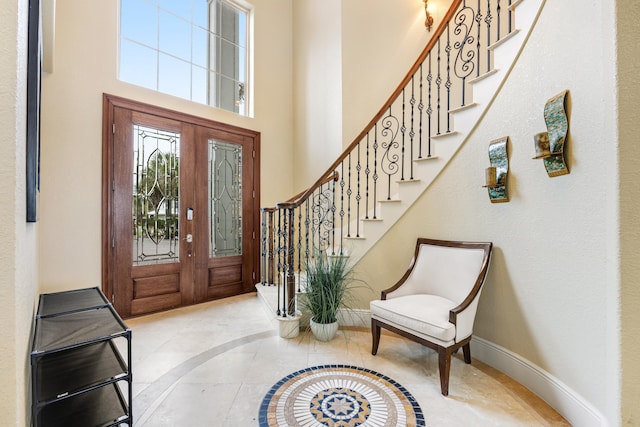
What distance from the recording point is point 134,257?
11.0 ft

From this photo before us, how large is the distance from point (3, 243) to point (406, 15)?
4.76m

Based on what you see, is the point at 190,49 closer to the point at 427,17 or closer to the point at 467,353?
the point at 427,17

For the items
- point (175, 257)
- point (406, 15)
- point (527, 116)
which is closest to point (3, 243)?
point (527, 116)

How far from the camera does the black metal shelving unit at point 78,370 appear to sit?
1.21 metres

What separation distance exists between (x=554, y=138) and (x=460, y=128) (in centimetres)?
88

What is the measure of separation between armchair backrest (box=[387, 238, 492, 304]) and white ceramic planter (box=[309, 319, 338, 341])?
0.62 meters

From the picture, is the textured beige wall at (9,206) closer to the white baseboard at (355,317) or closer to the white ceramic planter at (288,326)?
the white ceramic planter at (288,326)

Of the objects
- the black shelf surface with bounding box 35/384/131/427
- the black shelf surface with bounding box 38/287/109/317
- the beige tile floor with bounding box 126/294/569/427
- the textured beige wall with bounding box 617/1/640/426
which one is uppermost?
the textured beige wall with bounding box 617/1/640/426

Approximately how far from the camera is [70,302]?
77.0 inches

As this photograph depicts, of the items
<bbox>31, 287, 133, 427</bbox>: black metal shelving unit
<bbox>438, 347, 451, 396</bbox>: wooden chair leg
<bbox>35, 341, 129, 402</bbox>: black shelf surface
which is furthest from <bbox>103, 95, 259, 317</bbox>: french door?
<bbox>438, 347, 451, 396</bbox>: wooden chair leg

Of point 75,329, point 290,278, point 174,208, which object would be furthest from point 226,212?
point 75,329

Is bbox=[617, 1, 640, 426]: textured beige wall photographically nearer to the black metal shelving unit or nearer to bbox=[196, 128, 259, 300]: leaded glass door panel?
the black metal shelving unit

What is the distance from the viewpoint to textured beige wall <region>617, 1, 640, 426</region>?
1.20m

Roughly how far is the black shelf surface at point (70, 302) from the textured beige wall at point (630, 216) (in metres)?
2.68
